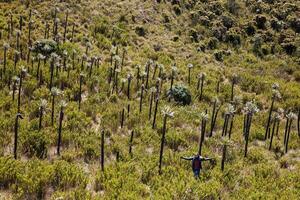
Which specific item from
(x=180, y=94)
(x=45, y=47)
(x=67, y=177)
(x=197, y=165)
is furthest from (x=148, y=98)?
(x=67, y=177)

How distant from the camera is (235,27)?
61.3m

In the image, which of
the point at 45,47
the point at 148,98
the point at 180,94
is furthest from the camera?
the point at 45,47

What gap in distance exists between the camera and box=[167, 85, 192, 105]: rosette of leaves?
137 feet

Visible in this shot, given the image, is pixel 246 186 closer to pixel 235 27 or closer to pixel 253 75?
pixel 253 75

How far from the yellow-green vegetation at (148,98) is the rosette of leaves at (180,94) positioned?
4.5 inches

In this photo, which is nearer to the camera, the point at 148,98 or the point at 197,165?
the point at 197,165

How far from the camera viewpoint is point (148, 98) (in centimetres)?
4100

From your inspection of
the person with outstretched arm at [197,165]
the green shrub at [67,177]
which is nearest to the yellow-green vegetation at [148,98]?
the green shrub at [67,177]

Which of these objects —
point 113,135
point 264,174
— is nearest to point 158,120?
point 113,135

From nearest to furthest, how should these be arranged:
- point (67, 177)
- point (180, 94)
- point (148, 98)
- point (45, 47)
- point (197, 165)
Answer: point (67, 177)
point (197, 165)
point (148, 98)
point (180, 94)
point (45, 47)

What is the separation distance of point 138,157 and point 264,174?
8.44 m

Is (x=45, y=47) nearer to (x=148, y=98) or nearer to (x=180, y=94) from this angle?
(x=148, y=98)

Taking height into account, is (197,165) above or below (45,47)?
below

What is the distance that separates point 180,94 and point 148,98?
3115 millimetres
